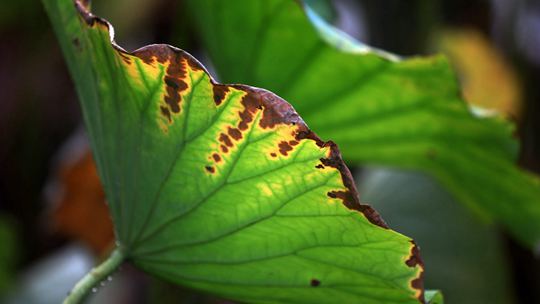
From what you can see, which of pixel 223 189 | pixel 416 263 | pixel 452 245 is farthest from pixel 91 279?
pixel 452 245

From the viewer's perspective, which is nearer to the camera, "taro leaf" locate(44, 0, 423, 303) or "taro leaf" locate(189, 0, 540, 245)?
"taro leaf" locate(44, 0, 423, 303)

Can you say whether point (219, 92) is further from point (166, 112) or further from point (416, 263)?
point (416, 263)

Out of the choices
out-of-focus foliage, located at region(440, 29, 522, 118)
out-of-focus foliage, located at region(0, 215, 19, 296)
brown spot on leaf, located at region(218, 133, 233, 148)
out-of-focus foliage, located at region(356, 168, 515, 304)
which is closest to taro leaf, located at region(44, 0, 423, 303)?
brown spot on leaf, located at region(218, 133, 233, 148)

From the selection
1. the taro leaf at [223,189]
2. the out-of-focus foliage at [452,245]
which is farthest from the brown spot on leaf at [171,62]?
the out-of-focus foliage at [452,245]

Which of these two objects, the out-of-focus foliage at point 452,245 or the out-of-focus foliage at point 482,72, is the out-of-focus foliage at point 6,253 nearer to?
the out-of-focus foliage at point 452,245

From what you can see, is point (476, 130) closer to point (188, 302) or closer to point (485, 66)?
point (188, 302)

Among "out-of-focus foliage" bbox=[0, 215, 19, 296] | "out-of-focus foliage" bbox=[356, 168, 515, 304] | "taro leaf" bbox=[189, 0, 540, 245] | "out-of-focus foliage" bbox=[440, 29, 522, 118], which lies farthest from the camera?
"out-of-focus foliage" bbox=[440, 29, 522, 118]

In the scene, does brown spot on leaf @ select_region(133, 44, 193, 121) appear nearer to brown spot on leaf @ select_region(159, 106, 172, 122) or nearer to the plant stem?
brown spot on leaf @ select_region(159, 106, 172, 122)
